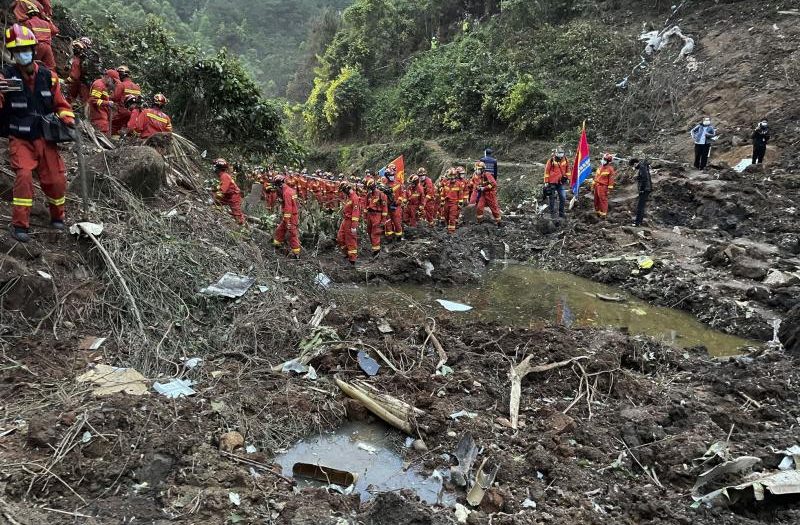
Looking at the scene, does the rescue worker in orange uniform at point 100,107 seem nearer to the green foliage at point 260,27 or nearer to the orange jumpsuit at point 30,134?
the orange jumpsuit at point 30,134

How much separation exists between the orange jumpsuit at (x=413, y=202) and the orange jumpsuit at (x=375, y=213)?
1.99 metres

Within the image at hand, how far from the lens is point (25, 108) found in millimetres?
5020

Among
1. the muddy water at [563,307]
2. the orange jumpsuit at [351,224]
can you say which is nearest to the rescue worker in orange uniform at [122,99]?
the orange jumpsuit at [351,224]

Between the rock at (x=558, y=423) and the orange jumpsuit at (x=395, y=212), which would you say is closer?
the rock at (x=558, y=423)

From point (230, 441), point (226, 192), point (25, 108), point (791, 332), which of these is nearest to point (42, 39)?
point (25, 108)

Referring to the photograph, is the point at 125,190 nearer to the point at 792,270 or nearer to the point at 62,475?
the point at 62,475

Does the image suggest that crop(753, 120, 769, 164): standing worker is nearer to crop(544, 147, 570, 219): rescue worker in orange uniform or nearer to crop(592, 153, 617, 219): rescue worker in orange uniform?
crop(592, 153, 617, 219): rescue worker in orange uniform

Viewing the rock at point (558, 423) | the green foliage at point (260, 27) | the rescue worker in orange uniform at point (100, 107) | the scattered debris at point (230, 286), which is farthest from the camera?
the green foliage at point (260, 27)

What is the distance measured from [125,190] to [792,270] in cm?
1029

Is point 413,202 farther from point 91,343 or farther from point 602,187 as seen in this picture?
point 91,343

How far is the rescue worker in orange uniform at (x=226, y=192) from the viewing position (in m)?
8.77

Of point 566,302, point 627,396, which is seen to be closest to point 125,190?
point 627,396

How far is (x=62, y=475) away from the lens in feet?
11.1

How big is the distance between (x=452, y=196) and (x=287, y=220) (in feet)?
16.1
